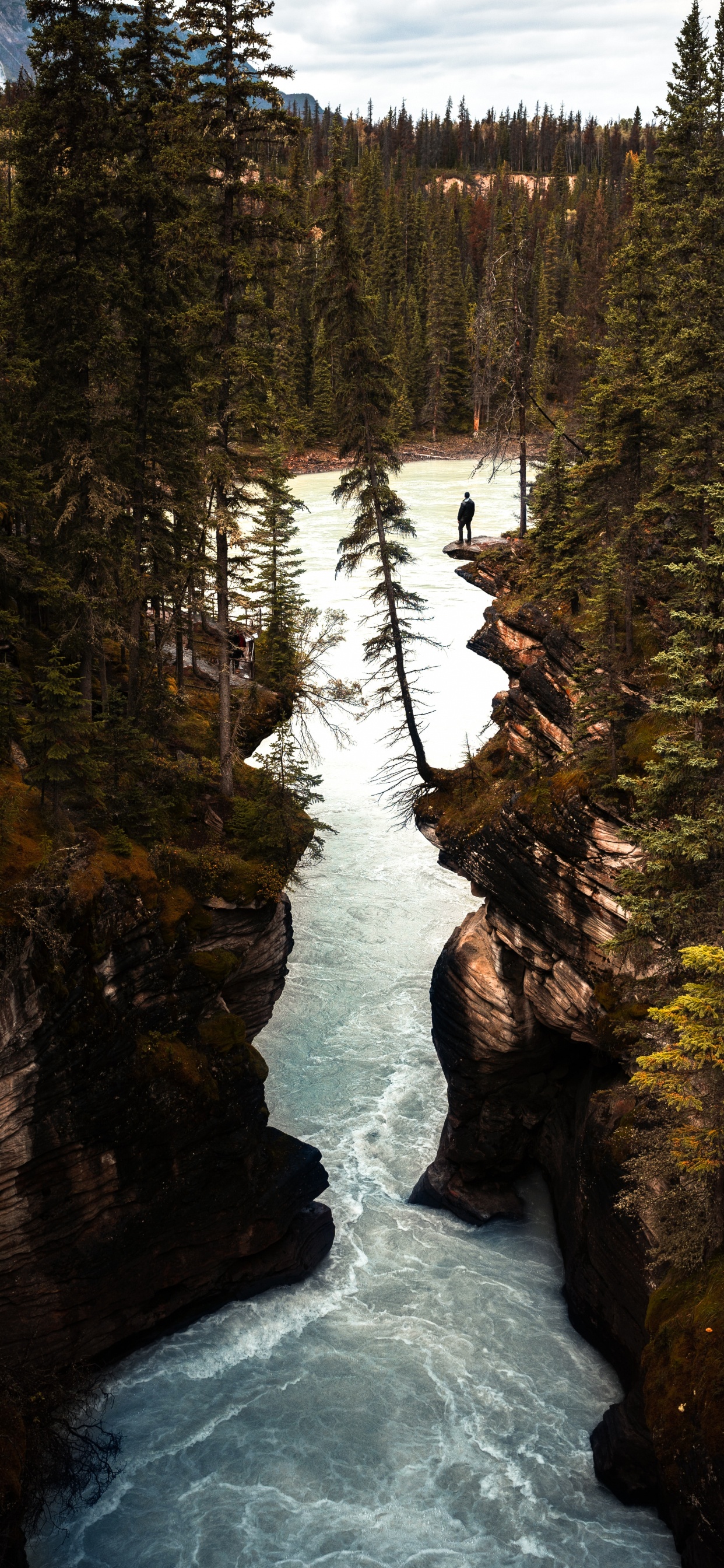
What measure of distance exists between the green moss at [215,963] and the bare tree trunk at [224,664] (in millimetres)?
4158

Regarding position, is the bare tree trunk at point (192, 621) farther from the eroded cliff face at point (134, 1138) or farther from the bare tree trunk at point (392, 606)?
the eroded cliff face at point (134, 1138)

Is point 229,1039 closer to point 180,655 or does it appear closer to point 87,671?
point 87,671

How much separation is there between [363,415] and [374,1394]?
20196 mm

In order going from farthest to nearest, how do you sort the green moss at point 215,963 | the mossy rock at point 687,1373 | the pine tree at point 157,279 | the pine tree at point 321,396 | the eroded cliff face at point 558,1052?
the pine tree at point 321,396
the green moss at point 215,963
the pine tree at point 157,279
the eroded cliff face at point 558,1052
the mossy rock at point 687,1373

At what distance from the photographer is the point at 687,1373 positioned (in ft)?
44.1

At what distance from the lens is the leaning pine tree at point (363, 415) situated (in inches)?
876

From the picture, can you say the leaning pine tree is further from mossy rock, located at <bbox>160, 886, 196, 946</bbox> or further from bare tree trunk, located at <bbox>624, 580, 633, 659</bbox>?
mossy rock, located at <bbox>160, 886, 196, 946</bbox>

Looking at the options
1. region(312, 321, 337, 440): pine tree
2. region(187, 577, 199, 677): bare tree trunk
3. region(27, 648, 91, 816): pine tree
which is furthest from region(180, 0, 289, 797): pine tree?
region(312, 321, 337, 440): pine tree

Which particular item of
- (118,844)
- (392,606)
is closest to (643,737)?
(392,606)

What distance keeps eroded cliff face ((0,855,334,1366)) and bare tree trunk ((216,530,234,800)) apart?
11.1ft

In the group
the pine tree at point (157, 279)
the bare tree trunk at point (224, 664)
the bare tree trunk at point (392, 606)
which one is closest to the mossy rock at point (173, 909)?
the bare tree trunk at point (224, 664)

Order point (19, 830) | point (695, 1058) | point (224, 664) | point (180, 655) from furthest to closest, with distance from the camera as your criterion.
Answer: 1. point (180, 655)
2. point (224, 664)
3. point (19, 830)
4. point (695, 1058)

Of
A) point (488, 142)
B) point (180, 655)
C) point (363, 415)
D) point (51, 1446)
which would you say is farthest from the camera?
point (488, 142)

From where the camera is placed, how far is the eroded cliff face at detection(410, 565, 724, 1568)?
53.1ft
